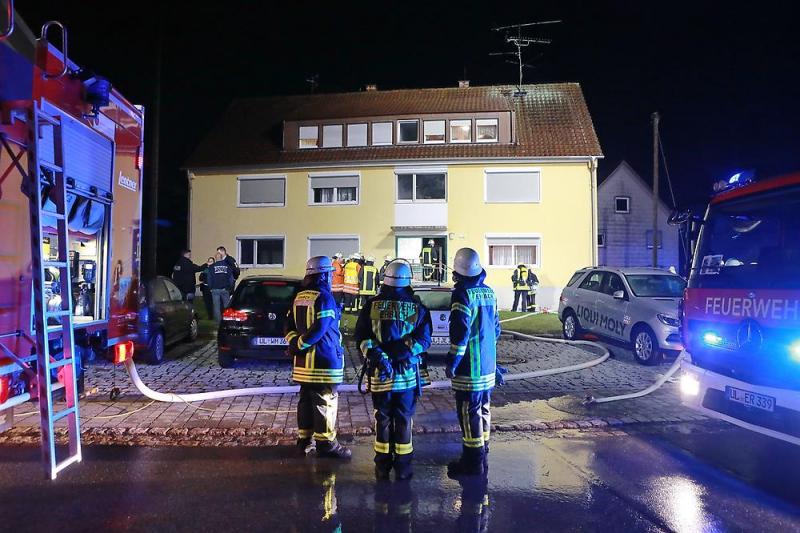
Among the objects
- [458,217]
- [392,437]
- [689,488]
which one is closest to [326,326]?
[392,437]

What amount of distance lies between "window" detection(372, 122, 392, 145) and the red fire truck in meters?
19.3

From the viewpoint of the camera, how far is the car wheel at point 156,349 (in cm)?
874

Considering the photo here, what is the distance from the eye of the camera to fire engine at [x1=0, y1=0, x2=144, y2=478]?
11.6 ft

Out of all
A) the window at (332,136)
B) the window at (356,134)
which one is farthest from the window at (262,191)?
the window at (356,134)

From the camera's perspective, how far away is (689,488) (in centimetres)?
430

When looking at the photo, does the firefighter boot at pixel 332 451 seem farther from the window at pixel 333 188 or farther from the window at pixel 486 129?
the window at pixel 486 129

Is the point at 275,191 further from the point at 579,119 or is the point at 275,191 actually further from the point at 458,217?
the point at 579,119

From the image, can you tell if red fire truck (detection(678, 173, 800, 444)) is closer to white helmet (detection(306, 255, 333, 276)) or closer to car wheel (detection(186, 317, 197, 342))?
white helmet (detection(306, 255, 333, 276))

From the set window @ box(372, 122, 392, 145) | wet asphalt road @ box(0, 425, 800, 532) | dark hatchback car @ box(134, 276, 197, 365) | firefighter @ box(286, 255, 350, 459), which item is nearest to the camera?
wet asphalt road @ box(0, 425, 800, 532)

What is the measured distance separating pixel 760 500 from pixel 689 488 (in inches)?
18.1

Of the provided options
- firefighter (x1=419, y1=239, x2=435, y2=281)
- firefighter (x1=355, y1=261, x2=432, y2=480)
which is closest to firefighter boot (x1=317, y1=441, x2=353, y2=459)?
firefighter (x1=355, y1=261, x2=432, y2=480)

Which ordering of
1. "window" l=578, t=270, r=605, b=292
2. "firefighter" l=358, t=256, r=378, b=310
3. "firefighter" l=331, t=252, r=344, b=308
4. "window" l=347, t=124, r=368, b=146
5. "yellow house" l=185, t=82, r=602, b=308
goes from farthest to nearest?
"window" l=347, t=124, r=368, b=146, "yellow house" l=185, t=82, r=602, b=308, "firefighter" l=358, t=256, r=378, b=310, "firefighter" l=331, t=252, r=344, b=308, "window" l=578, t=270, r=605, b=292

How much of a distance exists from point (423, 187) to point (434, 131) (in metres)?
2.70

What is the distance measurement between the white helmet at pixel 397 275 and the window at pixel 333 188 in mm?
18900
